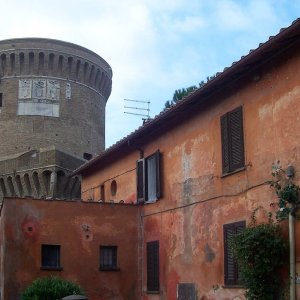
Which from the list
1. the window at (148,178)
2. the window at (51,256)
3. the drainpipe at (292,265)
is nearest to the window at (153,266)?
the window at (148,178)

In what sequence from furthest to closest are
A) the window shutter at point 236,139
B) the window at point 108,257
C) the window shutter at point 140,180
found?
the window shutter at point 140,180 → the window at point 108,257 → the window shutter at point 236,139

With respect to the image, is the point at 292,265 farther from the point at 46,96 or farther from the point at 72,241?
the point at 46,96

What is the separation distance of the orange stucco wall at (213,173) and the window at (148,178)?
227 mm

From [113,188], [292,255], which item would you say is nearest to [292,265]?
[292,255]

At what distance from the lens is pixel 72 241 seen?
18.8m

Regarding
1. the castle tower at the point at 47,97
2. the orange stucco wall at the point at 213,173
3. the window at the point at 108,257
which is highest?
the castle tower at the point at 47,97

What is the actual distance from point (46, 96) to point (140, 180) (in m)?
25.7

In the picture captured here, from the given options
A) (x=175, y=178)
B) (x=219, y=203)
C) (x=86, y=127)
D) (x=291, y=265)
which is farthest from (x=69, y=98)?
(x=291, y=265)

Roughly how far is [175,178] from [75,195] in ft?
73.6

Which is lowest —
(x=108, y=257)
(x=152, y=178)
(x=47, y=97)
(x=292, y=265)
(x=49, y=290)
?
(x=49, y=290)

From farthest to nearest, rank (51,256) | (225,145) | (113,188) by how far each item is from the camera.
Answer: (113,188) → (51,256) → (225,145)

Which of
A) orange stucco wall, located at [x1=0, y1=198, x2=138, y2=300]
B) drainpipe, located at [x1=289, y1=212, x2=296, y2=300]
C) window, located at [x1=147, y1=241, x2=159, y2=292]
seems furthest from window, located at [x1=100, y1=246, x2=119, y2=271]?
drainpipe, located at [x1=289, y1=212, x2=296, y2=300]

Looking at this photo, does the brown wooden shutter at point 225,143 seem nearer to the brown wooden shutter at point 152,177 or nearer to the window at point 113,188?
the brown wooden shutter at point 152,177

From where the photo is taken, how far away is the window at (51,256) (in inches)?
726
